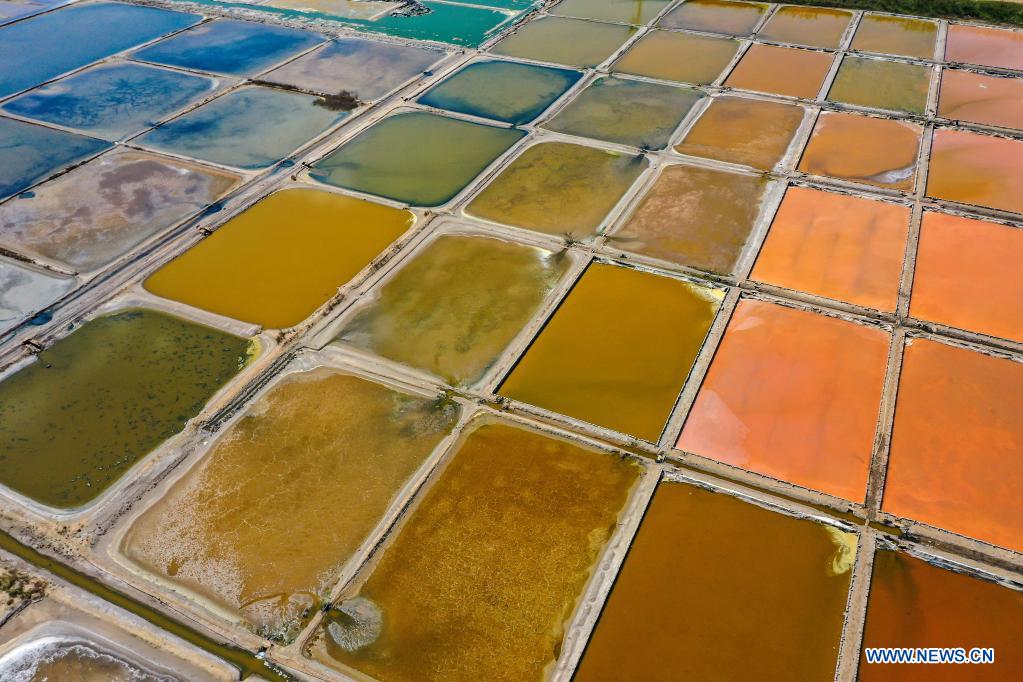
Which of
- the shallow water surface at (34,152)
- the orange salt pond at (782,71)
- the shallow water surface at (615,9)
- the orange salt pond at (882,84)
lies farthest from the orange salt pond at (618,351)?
the shallow water surface at (615,9)

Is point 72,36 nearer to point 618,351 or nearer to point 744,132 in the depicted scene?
point 744,132

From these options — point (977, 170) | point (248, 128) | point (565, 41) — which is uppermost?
point (565, 41)

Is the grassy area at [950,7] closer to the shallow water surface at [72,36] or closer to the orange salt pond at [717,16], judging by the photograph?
the orange salt pond at [717,16]

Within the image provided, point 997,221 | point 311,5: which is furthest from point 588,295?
point 311,5

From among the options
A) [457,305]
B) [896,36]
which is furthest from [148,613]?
[896,36]

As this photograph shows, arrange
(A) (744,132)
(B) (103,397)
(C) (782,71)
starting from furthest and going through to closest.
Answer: (C) (782,71), (A) (744,132), (B) (103,397)

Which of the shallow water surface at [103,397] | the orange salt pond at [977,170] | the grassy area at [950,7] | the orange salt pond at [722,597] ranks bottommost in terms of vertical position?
the shallow water surface at [103,397]
